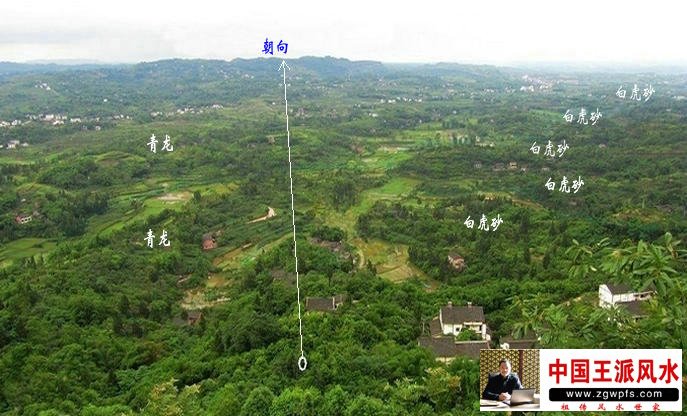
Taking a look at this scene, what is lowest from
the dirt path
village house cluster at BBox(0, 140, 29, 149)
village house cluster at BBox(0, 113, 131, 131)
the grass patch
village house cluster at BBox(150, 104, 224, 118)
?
the grass patch

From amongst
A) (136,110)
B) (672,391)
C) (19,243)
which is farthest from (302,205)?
(136,110)

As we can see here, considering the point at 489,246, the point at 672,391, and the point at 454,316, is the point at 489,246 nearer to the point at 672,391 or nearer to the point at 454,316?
the point at 454,316

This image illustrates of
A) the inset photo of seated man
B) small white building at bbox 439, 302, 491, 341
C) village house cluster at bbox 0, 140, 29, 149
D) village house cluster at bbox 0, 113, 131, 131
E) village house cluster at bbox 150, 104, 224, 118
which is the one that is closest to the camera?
the inset photo of seated man

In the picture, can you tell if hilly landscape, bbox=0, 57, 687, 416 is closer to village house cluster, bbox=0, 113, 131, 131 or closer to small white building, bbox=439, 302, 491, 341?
small white building, bbox=439, 302, 491, 341

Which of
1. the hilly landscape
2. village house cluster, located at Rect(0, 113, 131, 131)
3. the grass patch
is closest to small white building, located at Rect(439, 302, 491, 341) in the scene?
the hilly landscape

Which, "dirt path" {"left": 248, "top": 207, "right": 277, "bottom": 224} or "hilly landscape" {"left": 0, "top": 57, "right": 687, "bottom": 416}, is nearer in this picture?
"hilly landscape" {"left": 0, "top": 57, "right": 687, "bottom": 416}

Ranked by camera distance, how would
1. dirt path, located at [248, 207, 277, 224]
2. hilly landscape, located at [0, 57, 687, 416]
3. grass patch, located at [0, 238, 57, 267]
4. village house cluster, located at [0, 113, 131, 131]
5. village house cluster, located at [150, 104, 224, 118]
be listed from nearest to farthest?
1. hilly landscape, located at [0, 57, 687, 416]
2. grass patch, located at [0, 238, 57, 267]
3. dirt path, located at [248, 207, 277, 224]
4. village house cluster, located at [0, 113, 131, 131]
5. village house cluster, located at [150, 104, 224, 118]

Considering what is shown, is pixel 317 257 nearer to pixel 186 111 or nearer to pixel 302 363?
pixel 302 363

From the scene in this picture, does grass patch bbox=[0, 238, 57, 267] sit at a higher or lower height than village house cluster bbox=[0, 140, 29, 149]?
lower

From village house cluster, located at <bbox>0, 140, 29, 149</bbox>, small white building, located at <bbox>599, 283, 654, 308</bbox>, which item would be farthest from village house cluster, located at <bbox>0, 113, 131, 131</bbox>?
small white building, located at <bbox>599, 283, 654, 308</bbox>
